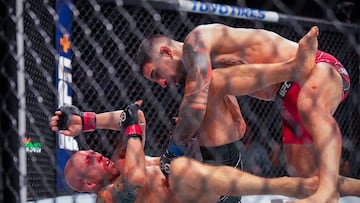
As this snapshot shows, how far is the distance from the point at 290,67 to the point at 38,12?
1435mm

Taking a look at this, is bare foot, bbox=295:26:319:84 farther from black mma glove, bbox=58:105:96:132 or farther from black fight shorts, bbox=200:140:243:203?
black mma glove, bbox=58:105:96:132

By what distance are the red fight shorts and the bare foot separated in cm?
11

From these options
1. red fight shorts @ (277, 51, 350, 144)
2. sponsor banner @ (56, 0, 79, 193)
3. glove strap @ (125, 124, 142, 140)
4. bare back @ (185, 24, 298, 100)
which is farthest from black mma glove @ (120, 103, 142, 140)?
sponsor banner @ (56, 0, 79, 193)

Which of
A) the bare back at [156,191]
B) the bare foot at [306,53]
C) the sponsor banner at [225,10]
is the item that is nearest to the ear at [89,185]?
the bare back at [156,191]

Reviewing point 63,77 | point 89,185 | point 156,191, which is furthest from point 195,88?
point 63,77

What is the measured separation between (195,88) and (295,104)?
0.31 meters

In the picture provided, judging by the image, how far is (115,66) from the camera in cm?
301

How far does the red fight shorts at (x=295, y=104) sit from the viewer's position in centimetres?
154

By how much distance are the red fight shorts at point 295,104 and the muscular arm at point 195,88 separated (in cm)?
26

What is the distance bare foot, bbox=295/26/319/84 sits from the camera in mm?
1347

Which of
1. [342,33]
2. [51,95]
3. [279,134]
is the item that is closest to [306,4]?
[342,33]

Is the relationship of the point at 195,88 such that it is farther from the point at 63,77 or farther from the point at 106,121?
the point at 63,77

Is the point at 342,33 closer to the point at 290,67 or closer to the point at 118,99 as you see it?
the point at 118,99

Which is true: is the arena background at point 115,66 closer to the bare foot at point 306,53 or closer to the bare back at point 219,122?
the bare back at point 219,122
